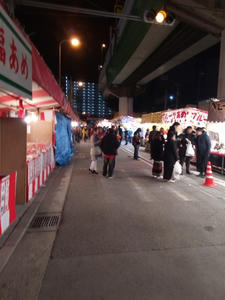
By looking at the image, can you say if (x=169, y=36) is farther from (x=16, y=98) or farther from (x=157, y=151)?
(x=16, y=98)

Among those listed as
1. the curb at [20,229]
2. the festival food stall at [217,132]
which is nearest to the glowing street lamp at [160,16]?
the festival food stall at [217,132]

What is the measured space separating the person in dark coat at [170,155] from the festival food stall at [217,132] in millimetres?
2751

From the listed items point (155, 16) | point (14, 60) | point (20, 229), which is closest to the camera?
point (14, 60)

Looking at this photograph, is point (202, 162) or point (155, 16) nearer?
point (155, 16)

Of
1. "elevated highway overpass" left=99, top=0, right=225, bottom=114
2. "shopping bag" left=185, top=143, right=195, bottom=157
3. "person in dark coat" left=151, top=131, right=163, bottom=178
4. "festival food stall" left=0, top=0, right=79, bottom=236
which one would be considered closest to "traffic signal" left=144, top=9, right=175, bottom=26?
"elevated highway overpass" left=99, top=0, right=225, bottom=114

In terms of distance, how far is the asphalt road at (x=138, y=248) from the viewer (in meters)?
2.57

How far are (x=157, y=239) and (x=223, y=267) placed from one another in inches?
42.8

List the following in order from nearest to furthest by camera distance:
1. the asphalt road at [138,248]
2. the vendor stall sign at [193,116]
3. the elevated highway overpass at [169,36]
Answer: the asphalt road at [138,248] → the vendor stall sign at [193,116] → the elevated highway overpass at [169,36]

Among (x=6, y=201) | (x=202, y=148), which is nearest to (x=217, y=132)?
(x=202, y=148)

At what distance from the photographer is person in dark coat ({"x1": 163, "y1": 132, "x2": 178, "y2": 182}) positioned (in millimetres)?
7746

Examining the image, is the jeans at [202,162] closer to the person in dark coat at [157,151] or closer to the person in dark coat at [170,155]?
the person in dark coat at [170,155]

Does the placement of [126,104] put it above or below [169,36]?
below

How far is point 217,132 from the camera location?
31.9ft

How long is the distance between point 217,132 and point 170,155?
139 inches
